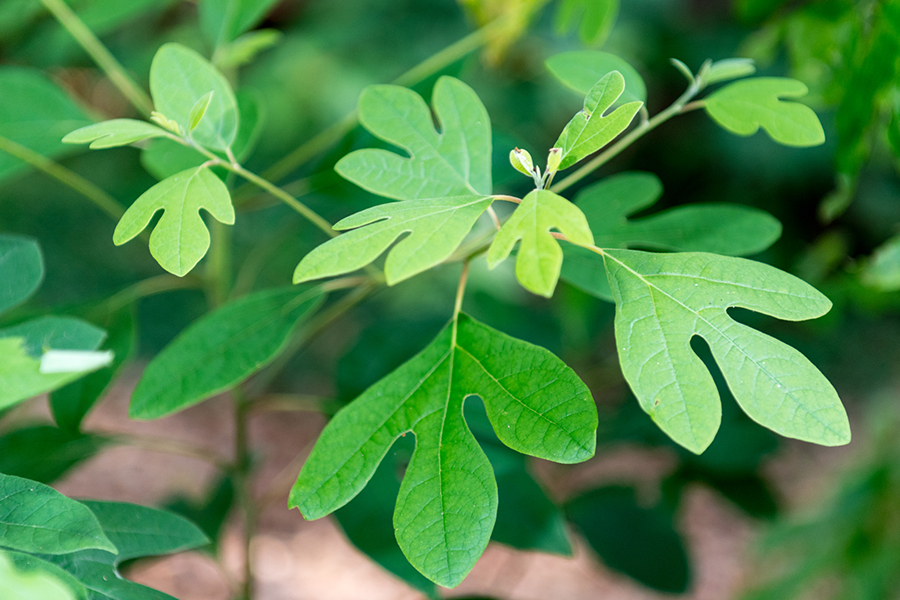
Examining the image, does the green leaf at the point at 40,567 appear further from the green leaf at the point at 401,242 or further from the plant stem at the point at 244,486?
the plant stem at the point at 244,486

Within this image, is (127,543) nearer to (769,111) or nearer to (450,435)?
(450,435)

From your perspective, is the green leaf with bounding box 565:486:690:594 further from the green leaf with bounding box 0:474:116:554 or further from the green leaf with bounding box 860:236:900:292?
the green leaf with bounding box 0:474:116:554

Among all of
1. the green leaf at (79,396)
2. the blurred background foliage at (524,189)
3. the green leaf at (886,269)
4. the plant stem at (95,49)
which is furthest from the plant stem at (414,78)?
the green leaf at (886,269)

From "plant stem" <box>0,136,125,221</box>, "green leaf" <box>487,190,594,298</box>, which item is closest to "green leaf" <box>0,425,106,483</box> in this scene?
"plant stem" <box>0,136,125,221</box>

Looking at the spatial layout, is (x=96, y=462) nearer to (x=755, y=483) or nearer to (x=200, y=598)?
(x=200, y=598)

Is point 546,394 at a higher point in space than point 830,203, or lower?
lower

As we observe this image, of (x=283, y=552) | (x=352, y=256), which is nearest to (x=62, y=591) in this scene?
(x=352, y=256)
